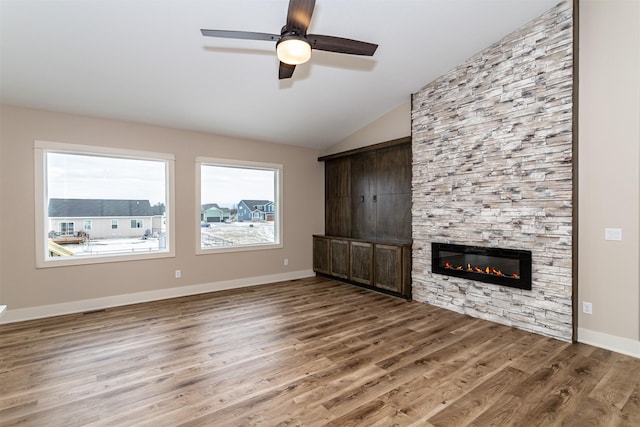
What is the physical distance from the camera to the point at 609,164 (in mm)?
3154

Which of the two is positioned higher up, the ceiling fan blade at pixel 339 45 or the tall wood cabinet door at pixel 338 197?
the ceiling fan blade at pixel 339 45

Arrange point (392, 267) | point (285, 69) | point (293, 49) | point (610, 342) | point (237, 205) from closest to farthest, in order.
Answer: point (293, 49) < point (285, 69) < point (610, 342) < point (392, 267) < point (237, 205)

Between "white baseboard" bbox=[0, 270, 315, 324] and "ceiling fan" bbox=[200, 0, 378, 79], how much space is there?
397cm

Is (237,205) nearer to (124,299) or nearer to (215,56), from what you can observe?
(124,299)

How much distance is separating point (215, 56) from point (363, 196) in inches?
134

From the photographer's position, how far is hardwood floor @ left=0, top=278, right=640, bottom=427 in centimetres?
214

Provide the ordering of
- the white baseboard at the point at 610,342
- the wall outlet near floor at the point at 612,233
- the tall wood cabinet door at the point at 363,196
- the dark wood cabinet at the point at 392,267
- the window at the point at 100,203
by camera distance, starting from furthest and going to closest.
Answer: the tall wood cabinet door at the point at 363,196 → the dark wood cabinet at the point at 392,267 → the window at the point at 100,203 → the wall outlet near floor at the point at 612,233 → the white baseboard at the point at 610,342

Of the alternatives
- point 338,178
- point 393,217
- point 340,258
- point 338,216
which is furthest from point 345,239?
point 338,178

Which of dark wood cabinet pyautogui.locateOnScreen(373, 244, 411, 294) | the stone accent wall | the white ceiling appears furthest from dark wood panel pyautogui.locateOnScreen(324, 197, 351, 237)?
the white ceiling

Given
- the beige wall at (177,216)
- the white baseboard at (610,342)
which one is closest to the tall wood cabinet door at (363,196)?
the beige wall at (177,216)

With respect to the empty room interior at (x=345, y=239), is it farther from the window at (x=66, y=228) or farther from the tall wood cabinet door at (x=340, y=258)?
the tall wood cabinet door at (x=340, y=258)

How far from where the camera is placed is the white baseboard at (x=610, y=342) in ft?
9.88

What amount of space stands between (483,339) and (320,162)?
453 centimetres

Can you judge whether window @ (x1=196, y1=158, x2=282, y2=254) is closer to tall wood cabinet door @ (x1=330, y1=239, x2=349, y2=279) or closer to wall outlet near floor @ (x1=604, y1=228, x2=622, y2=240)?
tall wood cabinet door @ (x1=330, y1=239, x2=349, y2=279)
